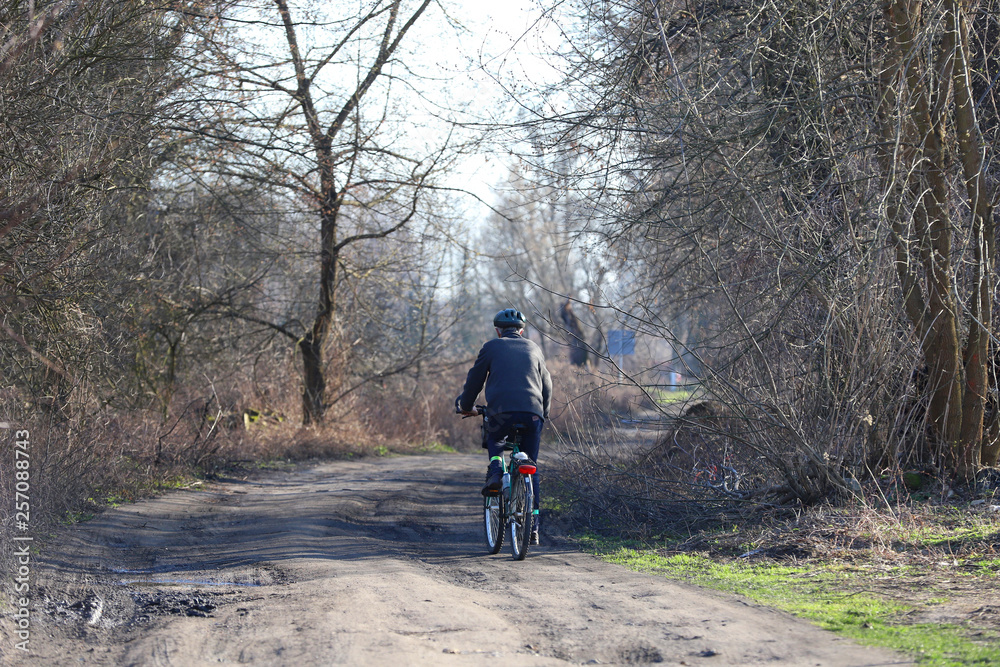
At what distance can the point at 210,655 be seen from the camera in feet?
14.3

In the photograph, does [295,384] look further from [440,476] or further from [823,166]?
[823,166]

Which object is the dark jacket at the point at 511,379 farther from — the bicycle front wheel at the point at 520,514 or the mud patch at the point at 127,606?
the mud patch at the point at 127,606

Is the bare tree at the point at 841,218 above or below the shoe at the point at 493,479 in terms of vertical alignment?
above

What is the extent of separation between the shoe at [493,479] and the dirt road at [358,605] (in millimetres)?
575

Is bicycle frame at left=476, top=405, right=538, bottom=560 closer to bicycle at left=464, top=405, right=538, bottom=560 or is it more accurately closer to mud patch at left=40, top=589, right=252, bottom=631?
bicycle at left=464, top=405, right=538, bottom=560

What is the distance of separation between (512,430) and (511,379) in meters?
0.47

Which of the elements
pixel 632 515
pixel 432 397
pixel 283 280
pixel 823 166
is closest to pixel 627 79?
pixel 823 166

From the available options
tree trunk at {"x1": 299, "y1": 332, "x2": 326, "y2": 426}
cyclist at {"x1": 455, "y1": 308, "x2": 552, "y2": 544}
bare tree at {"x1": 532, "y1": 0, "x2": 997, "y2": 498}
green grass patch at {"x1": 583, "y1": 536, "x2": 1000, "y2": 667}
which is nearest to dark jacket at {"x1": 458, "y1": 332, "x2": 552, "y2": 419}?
cyclist at {"x1": 455, "y1": 308, "x2": 552, "y2": 544}

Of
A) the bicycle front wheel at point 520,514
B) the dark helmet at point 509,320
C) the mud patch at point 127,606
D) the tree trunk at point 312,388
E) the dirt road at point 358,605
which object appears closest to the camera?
the dirt road at point 358,605

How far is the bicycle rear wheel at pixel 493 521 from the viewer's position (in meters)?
7.57

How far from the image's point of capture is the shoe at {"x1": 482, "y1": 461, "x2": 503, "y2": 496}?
764 cm

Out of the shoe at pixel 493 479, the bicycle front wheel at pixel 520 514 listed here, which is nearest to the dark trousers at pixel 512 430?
the shoe at pixel 493 479

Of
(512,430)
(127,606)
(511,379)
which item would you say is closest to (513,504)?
(512,430)

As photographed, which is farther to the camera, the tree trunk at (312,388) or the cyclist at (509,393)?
the tree trunk at (312,388)
